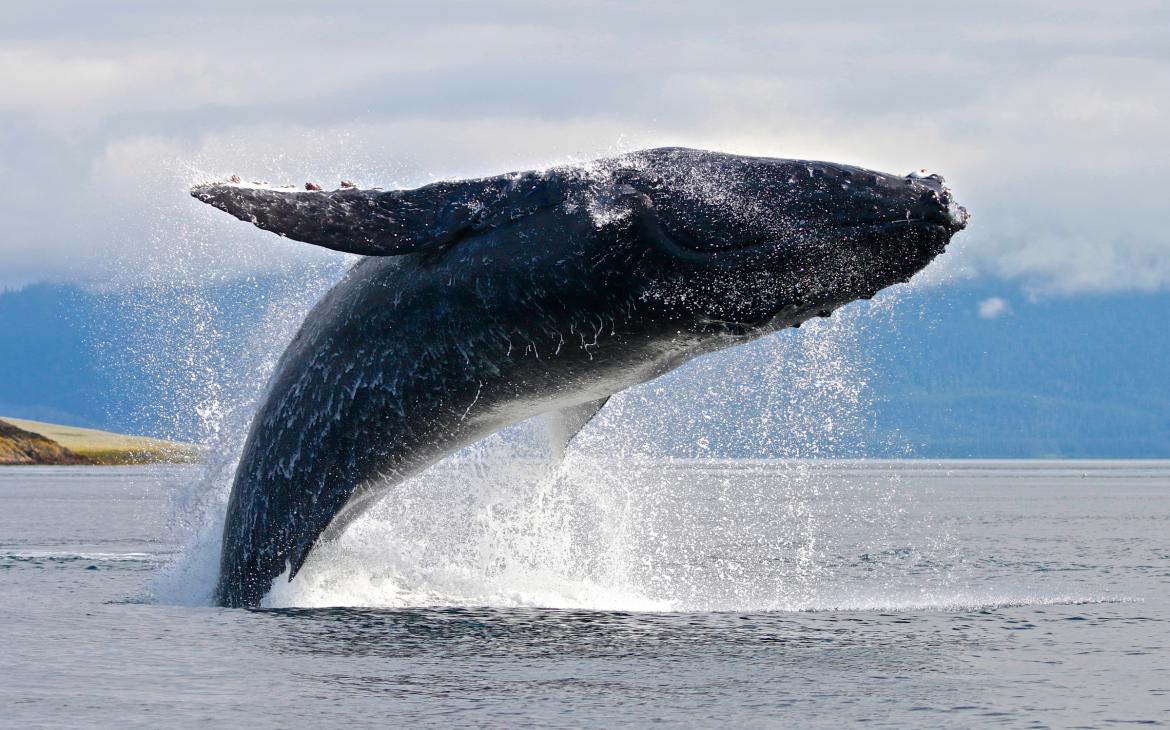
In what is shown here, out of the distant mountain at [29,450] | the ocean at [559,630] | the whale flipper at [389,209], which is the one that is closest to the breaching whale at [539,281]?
the whale flipper at [389,209]

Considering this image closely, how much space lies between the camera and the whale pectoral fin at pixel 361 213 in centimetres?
941

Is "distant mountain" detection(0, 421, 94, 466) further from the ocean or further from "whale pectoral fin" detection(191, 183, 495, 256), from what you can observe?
"whale pectoral fin" detection(191, 183, 495, 256)

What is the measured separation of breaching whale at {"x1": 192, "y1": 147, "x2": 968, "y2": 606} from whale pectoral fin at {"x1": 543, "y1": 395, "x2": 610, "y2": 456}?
0.70m

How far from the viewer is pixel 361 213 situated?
376 inches

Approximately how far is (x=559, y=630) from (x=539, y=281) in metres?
2.66

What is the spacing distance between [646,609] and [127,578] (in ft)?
19.6

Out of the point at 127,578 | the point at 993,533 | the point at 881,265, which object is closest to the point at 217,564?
the point at 127,578

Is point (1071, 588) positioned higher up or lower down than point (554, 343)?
lower down

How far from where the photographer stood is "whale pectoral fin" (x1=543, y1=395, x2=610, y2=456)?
38.7 feet

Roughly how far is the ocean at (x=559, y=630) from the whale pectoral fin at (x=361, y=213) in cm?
273

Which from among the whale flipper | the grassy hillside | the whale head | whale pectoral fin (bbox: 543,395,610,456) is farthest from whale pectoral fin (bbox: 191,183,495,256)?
the grassy hillside

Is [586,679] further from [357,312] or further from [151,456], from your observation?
[151,456]

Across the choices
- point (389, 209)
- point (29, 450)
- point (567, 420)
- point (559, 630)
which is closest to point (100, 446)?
point (29, 450)

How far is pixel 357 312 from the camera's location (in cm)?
1070
